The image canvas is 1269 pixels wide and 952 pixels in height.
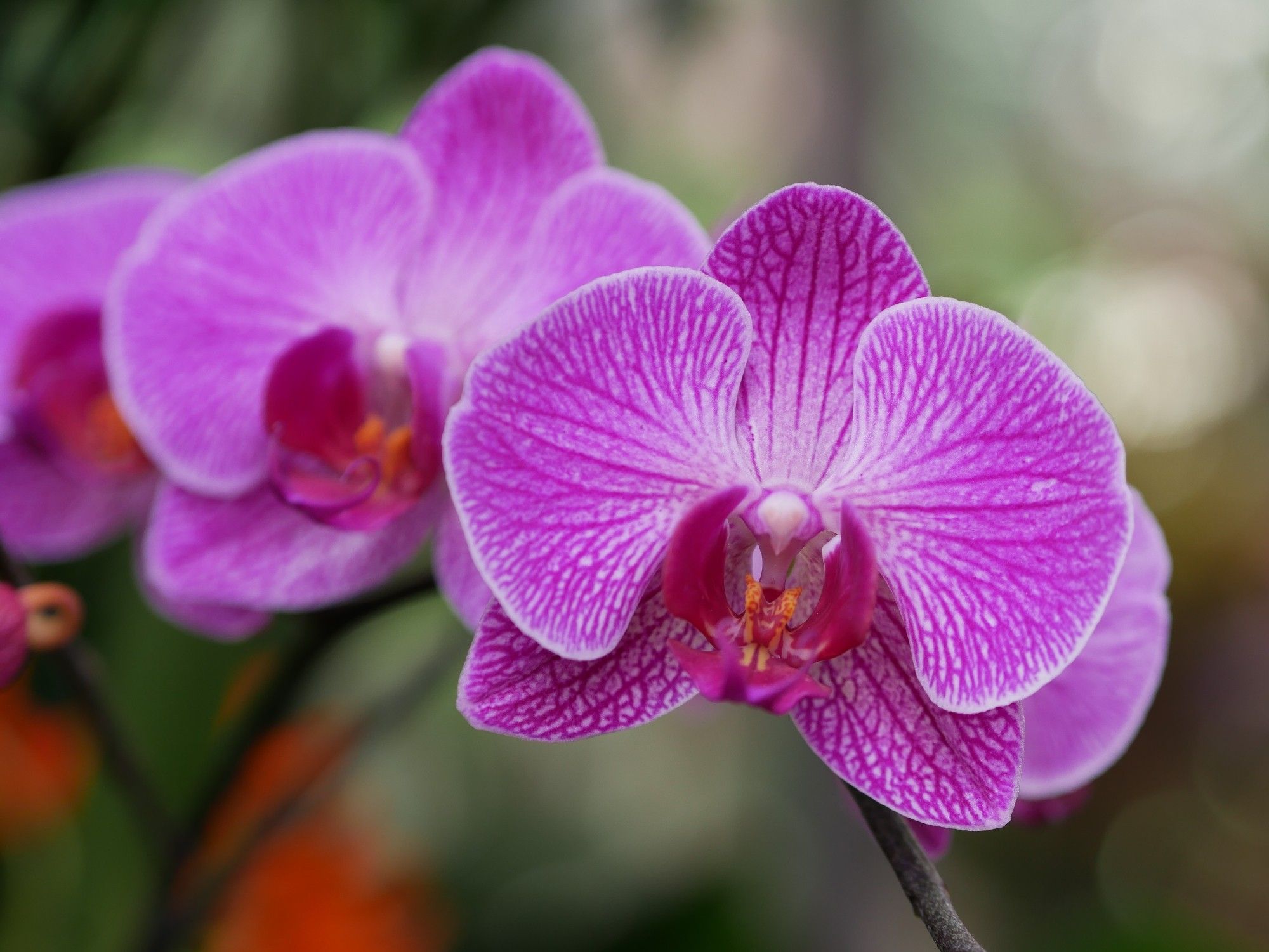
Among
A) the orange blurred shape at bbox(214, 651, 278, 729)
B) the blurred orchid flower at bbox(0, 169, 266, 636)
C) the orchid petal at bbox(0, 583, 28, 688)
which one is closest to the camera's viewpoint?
the orchid petal at bbox(0, 583, 28, 688)

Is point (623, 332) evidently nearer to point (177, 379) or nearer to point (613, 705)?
point (613, 705)

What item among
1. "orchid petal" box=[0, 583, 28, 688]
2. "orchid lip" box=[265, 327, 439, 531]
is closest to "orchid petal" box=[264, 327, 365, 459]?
"orchid lip" box=[265, 327, 439, 531]

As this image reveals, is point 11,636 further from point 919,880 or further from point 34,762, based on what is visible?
point 34,762

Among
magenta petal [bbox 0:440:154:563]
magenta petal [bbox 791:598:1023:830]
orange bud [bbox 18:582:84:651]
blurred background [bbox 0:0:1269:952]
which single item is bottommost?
blurred background [bbox 0:0:1269:952]

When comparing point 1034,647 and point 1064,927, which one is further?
point 1064,927

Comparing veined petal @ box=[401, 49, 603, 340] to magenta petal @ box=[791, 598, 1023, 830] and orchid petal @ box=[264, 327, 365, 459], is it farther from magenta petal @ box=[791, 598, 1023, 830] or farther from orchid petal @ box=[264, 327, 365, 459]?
magenta petal @ box=[791, 598, 1023, 830]

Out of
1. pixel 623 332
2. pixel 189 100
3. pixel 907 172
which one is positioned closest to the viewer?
pixel 623 332

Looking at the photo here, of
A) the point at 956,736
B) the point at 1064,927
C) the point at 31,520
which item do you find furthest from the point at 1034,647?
the point at 1064,927

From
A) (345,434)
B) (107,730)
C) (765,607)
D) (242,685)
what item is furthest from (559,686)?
(242,685)
